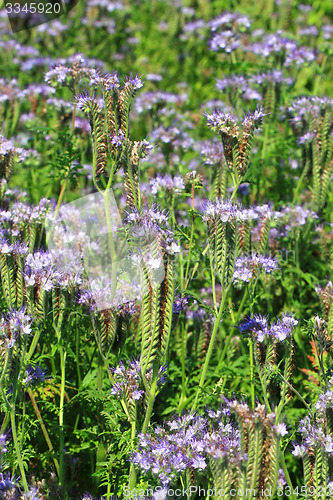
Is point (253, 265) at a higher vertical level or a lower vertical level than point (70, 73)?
lower

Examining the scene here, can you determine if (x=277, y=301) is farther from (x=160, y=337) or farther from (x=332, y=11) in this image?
(x=332, y=11)

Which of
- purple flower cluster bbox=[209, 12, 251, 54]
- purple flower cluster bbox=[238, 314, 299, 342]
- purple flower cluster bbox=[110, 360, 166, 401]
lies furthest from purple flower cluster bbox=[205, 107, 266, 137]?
purple flower cluster bbox=[209, 12, 251, 54]

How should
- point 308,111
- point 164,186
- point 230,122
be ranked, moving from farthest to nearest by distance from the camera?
point 308,111
point 164,186
point 230,122

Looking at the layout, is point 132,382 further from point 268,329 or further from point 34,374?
point 268,329

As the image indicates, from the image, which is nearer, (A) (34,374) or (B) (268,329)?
(B) (268,329)

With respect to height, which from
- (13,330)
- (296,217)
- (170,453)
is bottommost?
(170,453)

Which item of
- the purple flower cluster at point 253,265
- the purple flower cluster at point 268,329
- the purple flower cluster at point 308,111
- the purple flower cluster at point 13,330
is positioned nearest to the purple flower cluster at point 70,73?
the purple flower cluster at point 253,265

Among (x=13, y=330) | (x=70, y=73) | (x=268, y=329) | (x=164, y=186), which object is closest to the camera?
(x=13, y=330)

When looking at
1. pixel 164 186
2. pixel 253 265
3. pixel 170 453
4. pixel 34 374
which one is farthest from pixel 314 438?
pixel 164 186

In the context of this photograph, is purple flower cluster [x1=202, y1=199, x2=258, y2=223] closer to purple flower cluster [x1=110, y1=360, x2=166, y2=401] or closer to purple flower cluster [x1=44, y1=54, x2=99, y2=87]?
purple flower cluster [x1=110, y1=360, x2=166, y2=401]

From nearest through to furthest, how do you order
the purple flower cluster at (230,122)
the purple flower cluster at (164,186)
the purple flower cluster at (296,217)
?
the purple flower cluster at (230,122) < the purple flower cluster at (164,186) < the purple flower cluster at (296,217)

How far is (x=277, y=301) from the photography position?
15.3ft

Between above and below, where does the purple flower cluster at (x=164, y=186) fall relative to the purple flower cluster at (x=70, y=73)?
below

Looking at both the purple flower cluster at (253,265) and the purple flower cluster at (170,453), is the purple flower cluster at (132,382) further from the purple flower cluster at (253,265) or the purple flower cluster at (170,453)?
the purple flower cluster at (253,265)
